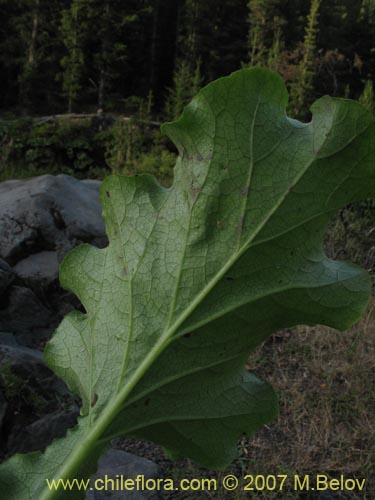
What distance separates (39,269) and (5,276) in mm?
393

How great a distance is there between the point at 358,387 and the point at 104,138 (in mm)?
11470

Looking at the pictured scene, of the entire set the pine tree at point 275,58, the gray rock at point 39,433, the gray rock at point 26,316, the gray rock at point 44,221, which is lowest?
the gray rock at point 26,316

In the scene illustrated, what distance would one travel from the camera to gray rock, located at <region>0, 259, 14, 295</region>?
155 inches

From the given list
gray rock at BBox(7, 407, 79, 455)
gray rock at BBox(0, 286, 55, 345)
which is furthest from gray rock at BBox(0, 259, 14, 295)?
gray rock at BBox(7, 407, 79, 455)

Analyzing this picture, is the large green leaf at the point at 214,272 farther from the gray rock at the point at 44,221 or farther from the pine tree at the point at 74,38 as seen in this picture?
the pine tree at the point at 74,38

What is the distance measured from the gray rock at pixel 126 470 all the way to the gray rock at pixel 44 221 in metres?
2.17

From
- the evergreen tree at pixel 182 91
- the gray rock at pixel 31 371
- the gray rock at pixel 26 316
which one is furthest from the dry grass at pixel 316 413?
the evergreen tree at pixel 182 91

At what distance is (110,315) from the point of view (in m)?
0.62

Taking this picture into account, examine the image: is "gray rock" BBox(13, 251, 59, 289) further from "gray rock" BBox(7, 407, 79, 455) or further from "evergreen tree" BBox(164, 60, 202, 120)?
"evergreen tree" BBox(164, 60, 202, 120)

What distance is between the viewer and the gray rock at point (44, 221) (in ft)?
14.6

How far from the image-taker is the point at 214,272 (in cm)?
58

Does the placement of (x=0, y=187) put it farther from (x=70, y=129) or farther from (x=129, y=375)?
(x=70, y=129)

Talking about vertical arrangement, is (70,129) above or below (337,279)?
below

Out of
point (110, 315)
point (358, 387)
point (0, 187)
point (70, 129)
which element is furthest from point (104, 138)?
point (110, 315)
